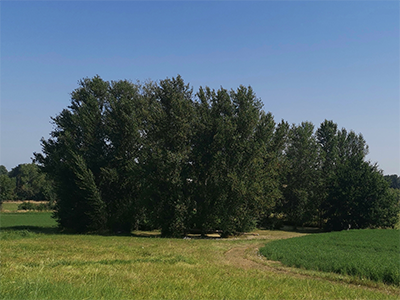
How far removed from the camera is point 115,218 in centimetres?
3453

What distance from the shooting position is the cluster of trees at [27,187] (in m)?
83.1

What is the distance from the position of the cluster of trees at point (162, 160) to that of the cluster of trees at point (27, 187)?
33.3m

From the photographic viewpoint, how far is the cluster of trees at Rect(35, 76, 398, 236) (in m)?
31.7

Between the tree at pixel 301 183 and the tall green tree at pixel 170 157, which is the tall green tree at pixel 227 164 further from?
the tree at pixel 301 183

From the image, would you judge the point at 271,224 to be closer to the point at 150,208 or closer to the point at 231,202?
the point at 231,202

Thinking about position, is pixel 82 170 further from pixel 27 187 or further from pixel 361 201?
pixel 27 187

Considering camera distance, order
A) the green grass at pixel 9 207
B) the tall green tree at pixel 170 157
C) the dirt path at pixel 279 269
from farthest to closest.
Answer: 1. the green grass at pixel 9 207
2. the tall green tree at pixel 170 157
3. the dirt path at pixel 279 269

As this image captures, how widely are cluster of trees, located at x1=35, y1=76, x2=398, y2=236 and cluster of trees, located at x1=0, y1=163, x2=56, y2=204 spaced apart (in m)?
33.3

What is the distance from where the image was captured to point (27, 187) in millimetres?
127562

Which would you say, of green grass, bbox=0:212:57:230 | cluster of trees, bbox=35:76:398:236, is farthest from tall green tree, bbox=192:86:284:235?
green grass, bbox=0:212:57:230

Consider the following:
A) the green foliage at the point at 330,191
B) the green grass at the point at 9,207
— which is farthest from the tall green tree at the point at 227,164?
the green grass at the point at 9,207

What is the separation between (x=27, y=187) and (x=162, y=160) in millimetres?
116365

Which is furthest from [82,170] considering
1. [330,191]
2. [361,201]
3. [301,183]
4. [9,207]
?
[9,207]

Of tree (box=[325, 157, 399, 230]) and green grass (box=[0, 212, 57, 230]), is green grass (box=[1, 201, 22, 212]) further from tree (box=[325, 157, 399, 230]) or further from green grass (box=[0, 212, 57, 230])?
tree (box=[325, 157, 399, 230])
